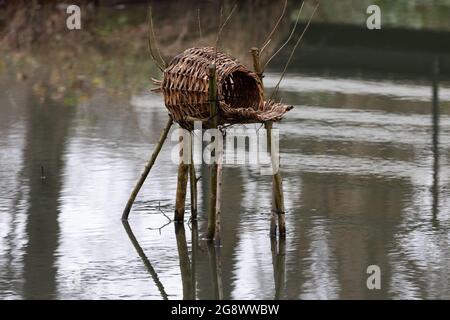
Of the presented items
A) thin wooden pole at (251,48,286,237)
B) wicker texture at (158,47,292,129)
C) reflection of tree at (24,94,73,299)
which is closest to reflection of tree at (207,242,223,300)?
thin wooden pole at (251,48,286,237)

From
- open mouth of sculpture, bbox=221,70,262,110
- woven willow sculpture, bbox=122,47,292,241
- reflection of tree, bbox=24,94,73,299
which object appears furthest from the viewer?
open mouth of sculpture, bbox=221,70,262,110

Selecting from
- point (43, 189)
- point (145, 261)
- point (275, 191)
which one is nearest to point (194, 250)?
point (145, 261)

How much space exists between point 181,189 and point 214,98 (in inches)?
43.7

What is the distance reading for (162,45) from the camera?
20.7 meters

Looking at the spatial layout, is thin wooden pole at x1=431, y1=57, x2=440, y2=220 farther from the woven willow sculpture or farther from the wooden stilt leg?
the woven willow sculpture

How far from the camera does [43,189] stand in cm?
1227

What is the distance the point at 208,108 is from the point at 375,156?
175 inches

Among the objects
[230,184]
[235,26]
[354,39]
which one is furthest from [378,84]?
[230,184]

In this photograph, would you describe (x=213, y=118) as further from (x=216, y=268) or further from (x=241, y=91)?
(x=216, y=268)

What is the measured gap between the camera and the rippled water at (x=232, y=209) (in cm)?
940

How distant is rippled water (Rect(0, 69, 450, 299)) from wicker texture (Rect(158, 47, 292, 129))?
3.48 ft

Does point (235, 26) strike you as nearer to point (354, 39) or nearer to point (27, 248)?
point (354, 39)

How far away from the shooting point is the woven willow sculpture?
10.0m

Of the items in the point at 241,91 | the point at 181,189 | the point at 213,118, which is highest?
the point at 241,91
